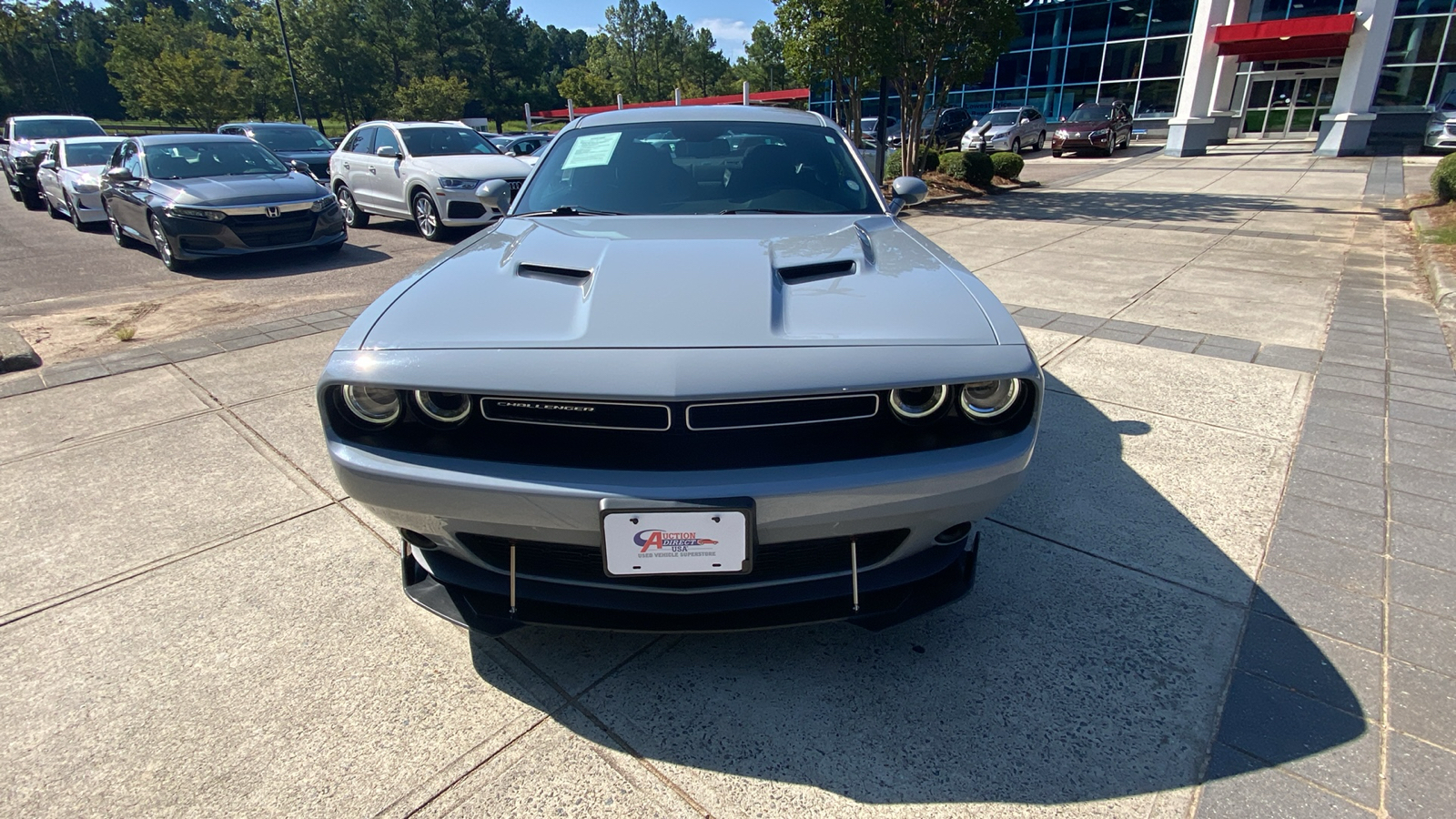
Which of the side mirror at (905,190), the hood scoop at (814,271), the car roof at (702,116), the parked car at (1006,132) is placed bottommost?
the hood scoop at (814,271)

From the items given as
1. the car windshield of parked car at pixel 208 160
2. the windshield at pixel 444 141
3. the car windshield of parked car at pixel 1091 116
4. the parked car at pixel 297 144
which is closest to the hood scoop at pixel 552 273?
the car windshield of parked car at pixel 208 160

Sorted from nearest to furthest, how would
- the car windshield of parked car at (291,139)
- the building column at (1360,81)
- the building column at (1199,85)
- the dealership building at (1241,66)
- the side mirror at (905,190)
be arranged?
the side mirror at (905,190), the car windshield of parked car at (291,139), the building column at (1360,81), the dealership building at (1241,66), the building column at (1199,85)

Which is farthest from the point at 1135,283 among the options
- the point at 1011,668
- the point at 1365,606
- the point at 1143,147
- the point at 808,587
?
the point at 1143,147

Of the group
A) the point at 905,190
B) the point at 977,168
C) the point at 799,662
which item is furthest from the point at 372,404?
the point at 977,168

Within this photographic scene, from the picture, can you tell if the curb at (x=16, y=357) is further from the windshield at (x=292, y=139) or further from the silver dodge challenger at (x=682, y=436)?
the windshield at (x=292, y=139)

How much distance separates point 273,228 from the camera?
8141 millimetres

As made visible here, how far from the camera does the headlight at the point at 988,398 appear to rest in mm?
1905

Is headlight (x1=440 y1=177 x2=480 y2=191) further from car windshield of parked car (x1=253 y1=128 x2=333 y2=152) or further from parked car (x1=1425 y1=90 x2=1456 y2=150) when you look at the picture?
parked car (x1=1425 y1=90 x2=1456 y2=150)

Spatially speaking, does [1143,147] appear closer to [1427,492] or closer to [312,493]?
[1427,492]

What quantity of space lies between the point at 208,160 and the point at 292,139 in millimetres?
6868

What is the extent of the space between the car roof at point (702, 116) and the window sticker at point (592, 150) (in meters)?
0.14

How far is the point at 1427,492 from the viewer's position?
3.06 m

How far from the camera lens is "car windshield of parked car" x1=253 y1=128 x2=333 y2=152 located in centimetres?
1440

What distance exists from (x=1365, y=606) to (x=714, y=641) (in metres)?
2.10
